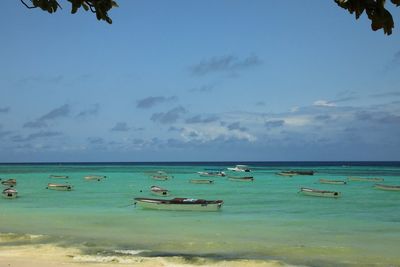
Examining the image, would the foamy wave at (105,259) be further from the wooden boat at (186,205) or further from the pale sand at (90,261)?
the wooden boat at (186,205)

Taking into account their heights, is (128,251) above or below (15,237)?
below

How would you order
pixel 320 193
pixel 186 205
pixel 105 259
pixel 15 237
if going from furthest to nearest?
pixel 320 193 → pixel 186 205 → pixel 15 237 → pixel 105 259

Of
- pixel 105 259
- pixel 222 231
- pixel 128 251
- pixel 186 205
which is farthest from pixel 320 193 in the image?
pixel 105 259

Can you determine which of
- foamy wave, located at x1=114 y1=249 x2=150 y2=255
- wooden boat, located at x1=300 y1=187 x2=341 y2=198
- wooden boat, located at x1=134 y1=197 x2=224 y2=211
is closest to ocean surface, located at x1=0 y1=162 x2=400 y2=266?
foamy wave, located at x1=114 y1=249 x2=150 y2=255

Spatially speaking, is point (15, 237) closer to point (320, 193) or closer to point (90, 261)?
point (90, 261)

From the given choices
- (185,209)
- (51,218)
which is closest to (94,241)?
(51,218)

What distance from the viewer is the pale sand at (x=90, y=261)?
14.0 m

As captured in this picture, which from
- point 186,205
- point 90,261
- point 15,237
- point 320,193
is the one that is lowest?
A: point 90,261

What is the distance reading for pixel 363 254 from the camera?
16.4 metres

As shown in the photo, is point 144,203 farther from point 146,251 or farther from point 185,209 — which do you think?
point 146,251

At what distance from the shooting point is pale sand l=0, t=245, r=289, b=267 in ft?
45.9

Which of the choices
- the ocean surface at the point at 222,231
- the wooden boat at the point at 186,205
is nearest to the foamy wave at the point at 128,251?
the ocean surface at the point at 222,231

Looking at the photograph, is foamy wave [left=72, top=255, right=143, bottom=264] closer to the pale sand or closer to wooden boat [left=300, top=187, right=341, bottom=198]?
the pale sand

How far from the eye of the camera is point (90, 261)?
14.5 m
